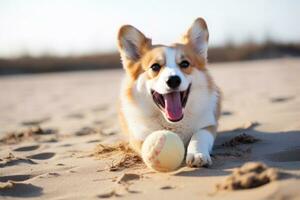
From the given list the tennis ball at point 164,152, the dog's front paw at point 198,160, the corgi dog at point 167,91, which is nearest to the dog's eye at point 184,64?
the corgi dog at point 167,91

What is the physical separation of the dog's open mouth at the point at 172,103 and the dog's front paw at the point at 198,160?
0.43 metres

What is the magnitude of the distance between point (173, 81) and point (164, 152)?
1.98 ft

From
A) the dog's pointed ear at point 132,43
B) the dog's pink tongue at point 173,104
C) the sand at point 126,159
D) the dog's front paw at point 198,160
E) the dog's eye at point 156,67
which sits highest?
the dog's pointed ear at point 132,43

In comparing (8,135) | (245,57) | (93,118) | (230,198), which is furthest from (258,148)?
(245,57)

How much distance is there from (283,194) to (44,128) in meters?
4.42

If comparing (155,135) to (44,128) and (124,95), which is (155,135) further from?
(44,128)

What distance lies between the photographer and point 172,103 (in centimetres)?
391

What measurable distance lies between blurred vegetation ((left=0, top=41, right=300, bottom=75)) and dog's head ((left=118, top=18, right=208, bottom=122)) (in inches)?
724

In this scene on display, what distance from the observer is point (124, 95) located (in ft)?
14.2

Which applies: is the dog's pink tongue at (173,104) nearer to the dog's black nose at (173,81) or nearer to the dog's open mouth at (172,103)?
the dog's open mouth at (172,103)

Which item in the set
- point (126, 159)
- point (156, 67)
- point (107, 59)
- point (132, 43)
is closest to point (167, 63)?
point (156, 67)

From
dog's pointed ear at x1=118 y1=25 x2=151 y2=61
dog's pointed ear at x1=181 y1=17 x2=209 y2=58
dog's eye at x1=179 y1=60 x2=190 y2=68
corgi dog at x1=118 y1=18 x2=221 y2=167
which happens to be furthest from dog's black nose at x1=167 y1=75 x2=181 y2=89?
dog's pointed ear at x1=181 y1=17 x2=209 y2=58

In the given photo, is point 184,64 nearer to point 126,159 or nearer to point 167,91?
point 167,91

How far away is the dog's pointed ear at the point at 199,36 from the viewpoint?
4.52 metres
